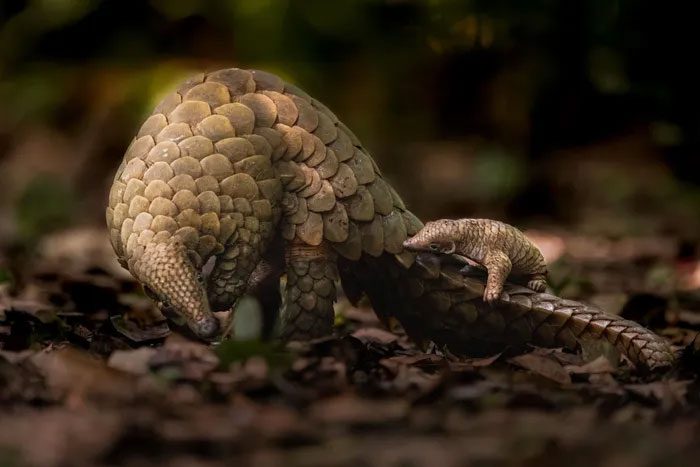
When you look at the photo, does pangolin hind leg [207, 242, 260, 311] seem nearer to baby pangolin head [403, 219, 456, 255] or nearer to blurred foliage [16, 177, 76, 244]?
baby pangolin head [403, 219, 456, 255]

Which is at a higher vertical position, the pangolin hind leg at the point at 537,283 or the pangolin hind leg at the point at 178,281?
the pangolin hind leg at the point at 537,283

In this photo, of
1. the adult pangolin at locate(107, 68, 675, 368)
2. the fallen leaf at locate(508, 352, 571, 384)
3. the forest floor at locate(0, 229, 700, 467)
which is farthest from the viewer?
the adult pangolin at locate(107, 68, 675, 368)

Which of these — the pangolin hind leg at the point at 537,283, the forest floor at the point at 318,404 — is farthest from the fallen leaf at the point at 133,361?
the pangolin hind leg at the point at 537,283

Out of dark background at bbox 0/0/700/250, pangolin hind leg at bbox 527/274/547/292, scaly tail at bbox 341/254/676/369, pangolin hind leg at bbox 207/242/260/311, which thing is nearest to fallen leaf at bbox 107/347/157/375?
pangolin hind leg at bbox 207/242/260/311

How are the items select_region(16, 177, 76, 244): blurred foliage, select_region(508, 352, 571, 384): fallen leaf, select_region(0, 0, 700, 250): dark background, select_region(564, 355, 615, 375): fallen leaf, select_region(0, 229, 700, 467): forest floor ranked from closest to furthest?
select_region(0, 229, 700, 467): forest floor < select_region(508, 352, 571, 384): fallen leaf < select_region(564, 355, 615, 375): fallen leaf < select_region(16, 177, 76, 244): blurred foliage < select_region(0, 0, 700, 250): dark background

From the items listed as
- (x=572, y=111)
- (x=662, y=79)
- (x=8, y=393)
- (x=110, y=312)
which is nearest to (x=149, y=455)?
(x=8, y=393)

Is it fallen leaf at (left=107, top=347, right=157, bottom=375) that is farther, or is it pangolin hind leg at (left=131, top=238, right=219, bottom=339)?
pangolin hind leg at (left=131, top=238, right=219, bottom=339)

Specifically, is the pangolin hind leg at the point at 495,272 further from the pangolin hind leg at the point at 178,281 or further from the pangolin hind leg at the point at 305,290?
the pangolin hind leg at the point at 178,281
